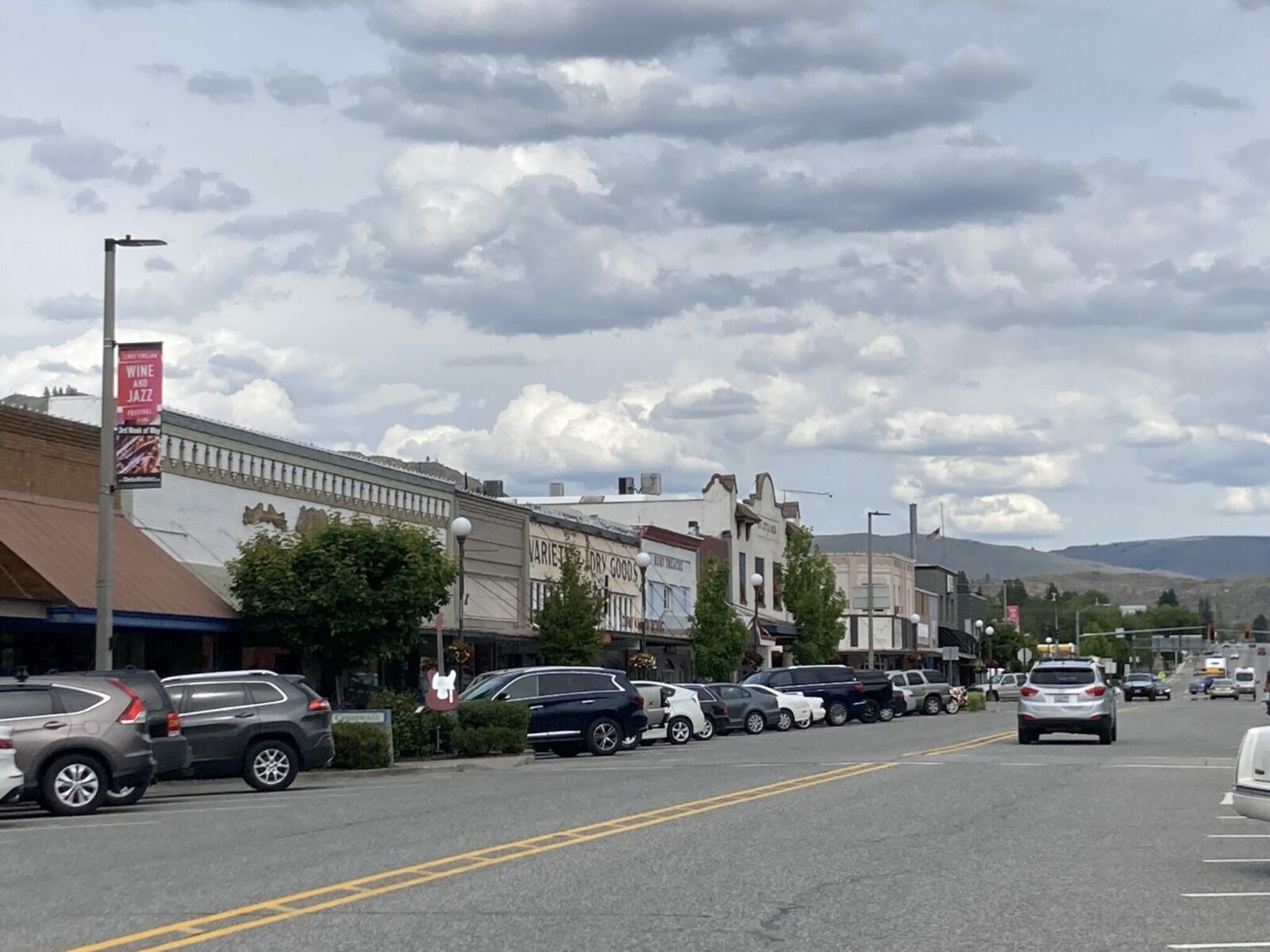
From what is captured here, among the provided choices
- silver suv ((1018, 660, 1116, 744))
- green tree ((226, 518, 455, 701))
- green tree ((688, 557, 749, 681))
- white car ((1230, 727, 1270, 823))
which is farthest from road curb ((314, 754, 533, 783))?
green tree ((688, 557, 749, 681))

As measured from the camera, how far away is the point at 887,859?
47.6 ft

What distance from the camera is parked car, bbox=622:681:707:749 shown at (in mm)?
40500

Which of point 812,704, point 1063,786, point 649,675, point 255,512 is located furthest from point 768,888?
point 649,675

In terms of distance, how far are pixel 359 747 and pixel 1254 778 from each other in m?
18.1

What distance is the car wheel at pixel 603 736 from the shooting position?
3369 cm

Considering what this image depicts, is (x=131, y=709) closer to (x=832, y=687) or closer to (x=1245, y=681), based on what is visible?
(x=832, y=687)

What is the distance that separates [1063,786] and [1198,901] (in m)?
11.5

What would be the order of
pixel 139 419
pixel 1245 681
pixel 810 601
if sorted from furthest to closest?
1. pixel 1245 681
2. pixel 810 601
3. pixel 139 419

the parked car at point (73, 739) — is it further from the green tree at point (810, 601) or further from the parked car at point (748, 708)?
the green tree at point (810, 601)

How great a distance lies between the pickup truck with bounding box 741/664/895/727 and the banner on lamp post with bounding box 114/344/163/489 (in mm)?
28330

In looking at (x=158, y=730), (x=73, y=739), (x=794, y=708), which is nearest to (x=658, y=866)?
(x=73, y=739)

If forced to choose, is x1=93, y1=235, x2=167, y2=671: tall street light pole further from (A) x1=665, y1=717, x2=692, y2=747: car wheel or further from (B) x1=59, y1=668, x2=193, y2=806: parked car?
(A) x1=665, y1=717, x2=692, y2=747: car wheel

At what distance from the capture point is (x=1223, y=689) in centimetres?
10119

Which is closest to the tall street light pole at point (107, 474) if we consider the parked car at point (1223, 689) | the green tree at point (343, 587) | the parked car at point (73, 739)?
the parked car at point (73, 739)
